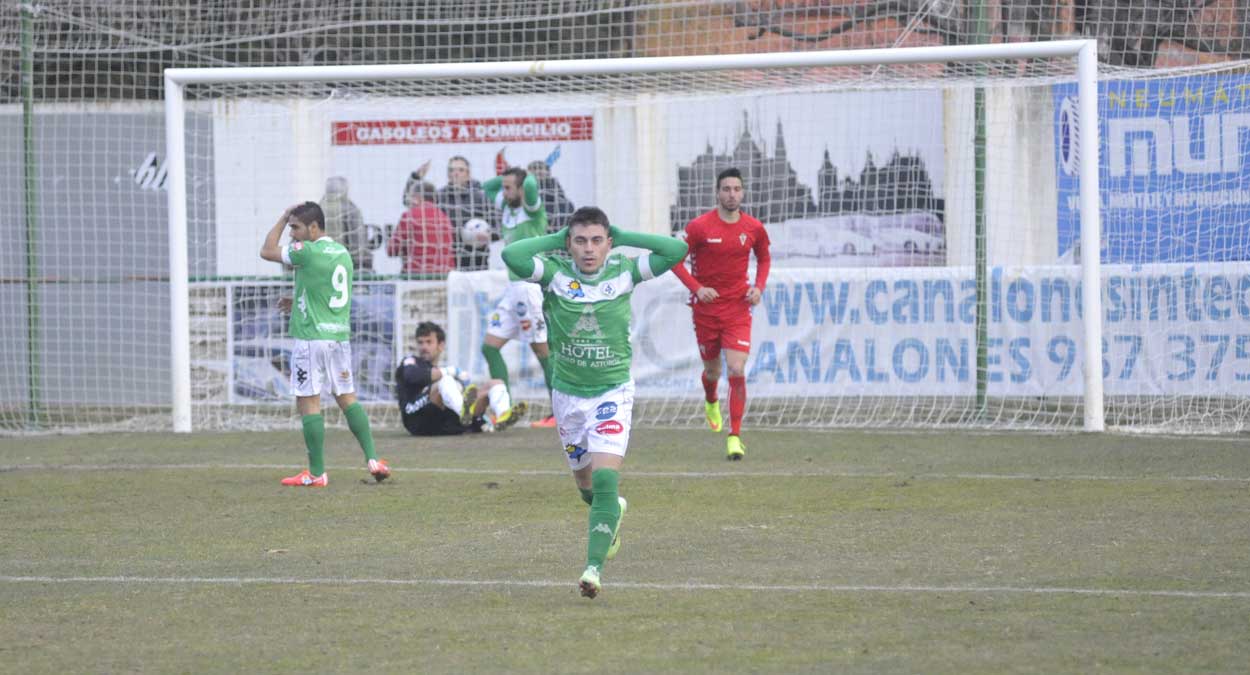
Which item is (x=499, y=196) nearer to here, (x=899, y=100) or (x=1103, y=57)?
(x=899, y=100)

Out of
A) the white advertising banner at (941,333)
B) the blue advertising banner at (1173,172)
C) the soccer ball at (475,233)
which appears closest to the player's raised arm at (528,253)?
the white advertising banner at (941,333)

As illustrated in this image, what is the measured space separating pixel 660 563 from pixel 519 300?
23.0 ft

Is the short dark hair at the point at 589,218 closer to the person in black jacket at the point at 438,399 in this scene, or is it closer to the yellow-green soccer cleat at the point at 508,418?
the person in black jacket at the point at 438,399

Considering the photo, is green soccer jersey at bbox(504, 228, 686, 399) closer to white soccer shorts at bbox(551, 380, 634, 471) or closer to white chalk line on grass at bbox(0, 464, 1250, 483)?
white soccer shorts at bbox(551, 380, 634, 471)

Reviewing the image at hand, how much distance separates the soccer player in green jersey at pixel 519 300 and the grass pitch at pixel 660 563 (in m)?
2.02

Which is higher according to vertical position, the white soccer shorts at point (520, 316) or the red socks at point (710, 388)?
the white soccer shorts at point (520, 316)

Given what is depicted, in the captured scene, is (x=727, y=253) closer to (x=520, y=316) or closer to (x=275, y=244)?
(x=520, y=316)

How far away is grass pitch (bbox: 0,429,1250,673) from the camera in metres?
5.85

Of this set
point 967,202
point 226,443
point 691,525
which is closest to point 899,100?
point 967,202

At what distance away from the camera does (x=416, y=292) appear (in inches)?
674

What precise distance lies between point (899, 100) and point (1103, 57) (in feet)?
6.86

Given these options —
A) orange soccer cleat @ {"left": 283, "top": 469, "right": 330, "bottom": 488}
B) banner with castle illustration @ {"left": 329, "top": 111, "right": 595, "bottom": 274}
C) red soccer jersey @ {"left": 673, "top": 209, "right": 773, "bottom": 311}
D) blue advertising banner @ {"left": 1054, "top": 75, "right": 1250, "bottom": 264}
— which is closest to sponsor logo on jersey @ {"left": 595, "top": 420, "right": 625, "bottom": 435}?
orange soccer cleat @ {"left": 283, "top": 469, "right": 330, "bottom": 488}

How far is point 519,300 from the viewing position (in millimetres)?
14492

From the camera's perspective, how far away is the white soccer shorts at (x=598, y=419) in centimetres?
730
